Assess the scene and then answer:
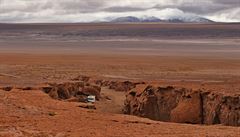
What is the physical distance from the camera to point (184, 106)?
789 inches

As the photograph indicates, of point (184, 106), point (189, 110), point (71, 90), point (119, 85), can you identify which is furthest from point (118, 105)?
point (189, 110)

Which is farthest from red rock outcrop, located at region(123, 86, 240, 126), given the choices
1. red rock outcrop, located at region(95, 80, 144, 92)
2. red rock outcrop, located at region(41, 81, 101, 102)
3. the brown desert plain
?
red rock outcrop, located at region(95, 80, 144, 92)

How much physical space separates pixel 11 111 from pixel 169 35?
318 feet

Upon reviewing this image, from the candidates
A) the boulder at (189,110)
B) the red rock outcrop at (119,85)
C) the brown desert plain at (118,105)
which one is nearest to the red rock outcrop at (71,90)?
the brown desert plain at (118,105)

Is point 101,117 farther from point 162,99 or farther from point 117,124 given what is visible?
point 162,99

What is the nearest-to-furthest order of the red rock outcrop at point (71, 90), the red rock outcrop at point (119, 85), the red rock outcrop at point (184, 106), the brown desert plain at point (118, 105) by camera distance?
the brown desert plain at point (118, 105)
the red rock outcrop at point (184, 106)
the red rock outcrop at point (71, 90)
the red rock outcrop at point (119, 85)

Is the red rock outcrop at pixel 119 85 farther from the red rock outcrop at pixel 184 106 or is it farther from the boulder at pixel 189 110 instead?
the boulder at pixel 189 110

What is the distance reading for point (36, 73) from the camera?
33406mm

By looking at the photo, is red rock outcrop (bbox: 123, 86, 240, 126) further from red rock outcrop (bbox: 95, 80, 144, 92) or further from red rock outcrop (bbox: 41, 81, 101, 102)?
red rock outcrop (bbox: 95, 80, 144, 92)

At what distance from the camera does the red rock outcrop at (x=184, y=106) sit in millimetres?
18639

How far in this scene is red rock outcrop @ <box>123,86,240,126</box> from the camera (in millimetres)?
18639

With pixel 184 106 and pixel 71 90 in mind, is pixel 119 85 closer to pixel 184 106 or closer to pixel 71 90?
pixel 71 90

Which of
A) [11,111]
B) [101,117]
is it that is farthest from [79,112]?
[11,111]

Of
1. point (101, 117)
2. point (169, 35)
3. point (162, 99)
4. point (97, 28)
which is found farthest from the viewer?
point (97, 28)
